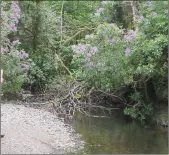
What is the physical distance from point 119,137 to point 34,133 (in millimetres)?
2034

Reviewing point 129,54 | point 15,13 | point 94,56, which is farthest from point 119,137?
point 15,13

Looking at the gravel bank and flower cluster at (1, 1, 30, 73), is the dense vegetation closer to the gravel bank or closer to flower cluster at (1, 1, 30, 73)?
flower cluster at (1, 1, 30, 73)

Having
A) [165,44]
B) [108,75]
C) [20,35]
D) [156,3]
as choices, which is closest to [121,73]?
[108,75]

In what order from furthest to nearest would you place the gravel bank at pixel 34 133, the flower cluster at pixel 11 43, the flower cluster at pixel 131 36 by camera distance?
1. the flower cluster at pixel 11 43
2. the flower cluster at pixel 131 36
3. the gravel bank at pixel 34 133

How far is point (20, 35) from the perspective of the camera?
41.5ft

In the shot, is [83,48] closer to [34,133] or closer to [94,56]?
[94,56]

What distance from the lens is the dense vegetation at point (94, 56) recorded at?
9.97 m

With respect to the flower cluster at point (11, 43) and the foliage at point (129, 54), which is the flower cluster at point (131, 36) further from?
the flower cluster at point (11, 43)

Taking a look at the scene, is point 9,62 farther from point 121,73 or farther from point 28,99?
point 121,73

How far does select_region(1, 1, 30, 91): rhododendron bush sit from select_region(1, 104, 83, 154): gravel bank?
116cm

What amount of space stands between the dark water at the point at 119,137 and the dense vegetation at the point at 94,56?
972 mm

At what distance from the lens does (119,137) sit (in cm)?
850

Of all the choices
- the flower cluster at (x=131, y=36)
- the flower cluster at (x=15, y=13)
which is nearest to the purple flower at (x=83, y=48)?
the flower cluster at (x=131, y=36)

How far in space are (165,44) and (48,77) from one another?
16.0 feet
